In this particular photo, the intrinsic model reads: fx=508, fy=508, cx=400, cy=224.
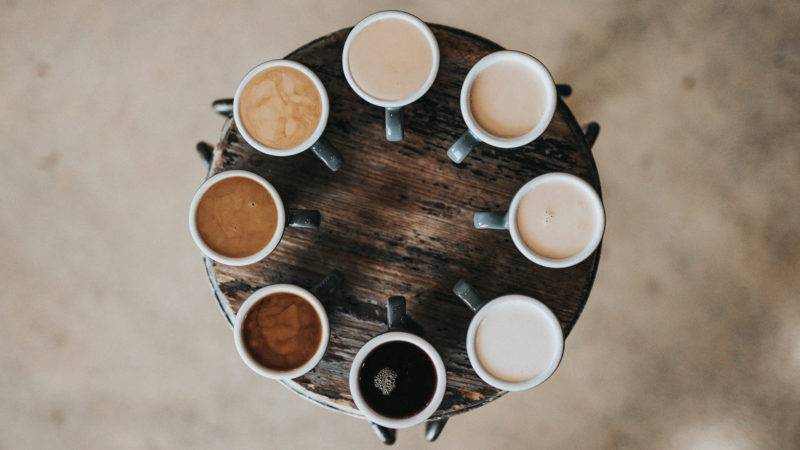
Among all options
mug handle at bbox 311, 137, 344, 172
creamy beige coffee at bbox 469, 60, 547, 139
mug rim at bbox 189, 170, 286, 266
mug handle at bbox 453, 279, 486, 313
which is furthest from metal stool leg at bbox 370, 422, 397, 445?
creamy beige coffee at bbox 469, 60, 547, 139

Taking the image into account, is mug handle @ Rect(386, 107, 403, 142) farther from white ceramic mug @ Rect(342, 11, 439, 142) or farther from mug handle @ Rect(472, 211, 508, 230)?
mug handle @ Rect(472, 211, 508, 230)

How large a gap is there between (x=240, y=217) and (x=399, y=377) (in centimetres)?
51

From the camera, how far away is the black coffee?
1105 mm

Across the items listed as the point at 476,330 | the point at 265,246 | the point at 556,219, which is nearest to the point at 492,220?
the point at 556,219

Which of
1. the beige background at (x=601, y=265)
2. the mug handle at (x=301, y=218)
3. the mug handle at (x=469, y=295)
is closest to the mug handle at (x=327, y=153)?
the mug handle at (x=301, y=218)

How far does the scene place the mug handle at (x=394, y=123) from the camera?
3.85 ft

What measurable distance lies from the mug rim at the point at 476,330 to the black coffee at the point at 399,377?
0.32 feet

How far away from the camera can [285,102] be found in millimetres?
1178

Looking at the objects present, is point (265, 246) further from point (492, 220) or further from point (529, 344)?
point (529, 344)

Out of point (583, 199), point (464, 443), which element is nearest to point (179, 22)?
point (583, 199)

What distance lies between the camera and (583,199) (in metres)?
1.14

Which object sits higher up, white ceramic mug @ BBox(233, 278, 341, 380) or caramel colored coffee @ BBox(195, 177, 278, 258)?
caramel colored coffee @ BBox(195, 177, 278, 258)

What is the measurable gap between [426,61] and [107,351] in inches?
69.9

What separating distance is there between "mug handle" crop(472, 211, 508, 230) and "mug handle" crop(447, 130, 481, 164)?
0.47ft
